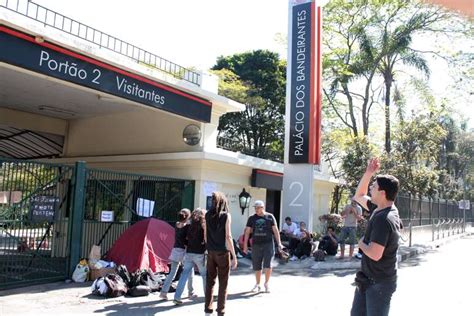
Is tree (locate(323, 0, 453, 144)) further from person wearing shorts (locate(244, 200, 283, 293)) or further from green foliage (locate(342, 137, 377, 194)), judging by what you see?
person wearing shorts (locate(244, 200, 283, 293))

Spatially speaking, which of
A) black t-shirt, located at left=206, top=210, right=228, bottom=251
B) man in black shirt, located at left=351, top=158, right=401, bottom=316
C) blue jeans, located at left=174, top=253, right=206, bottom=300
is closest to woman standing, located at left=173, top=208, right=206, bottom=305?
blue jeans, located at left=174, top=253, right=206, bottom=300

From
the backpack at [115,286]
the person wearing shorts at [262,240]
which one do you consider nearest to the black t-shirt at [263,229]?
the person wearing shorts at [262,240]

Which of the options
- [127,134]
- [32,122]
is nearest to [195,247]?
[127,134]

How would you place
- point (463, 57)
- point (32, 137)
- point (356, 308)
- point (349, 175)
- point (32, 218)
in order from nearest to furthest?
point (356, 308)
point (32, 218)
point (32, 137)
point (349, 175)
point (463, 57)

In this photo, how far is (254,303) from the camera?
786 centimetres

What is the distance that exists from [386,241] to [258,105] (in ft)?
91.3

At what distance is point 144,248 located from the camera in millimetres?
9602

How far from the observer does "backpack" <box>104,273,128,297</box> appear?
7918 mm

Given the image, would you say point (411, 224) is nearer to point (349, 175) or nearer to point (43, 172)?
point (349, 175)

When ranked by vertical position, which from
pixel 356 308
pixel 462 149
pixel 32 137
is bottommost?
pixel 356 308

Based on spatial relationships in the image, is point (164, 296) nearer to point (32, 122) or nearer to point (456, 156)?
point (32, 122)

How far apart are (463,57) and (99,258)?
75.5 ft

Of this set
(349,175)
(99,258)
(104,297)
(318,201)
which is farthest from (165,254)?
(349,175)

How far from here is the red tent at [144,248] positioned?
9.49m
